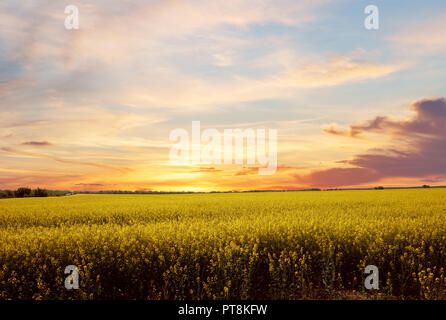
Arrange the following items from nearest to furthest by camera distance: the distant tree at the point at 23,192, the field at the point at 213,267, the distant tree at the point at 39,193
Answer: the field at the point at 213,267
the distant tree at the point at 23,192
the distant tree at the point at 39,193

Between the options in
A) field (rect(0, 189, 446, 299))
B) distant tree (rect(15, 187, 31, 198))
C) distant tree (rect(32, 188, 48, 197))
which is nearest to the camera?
field (rect(0, 189, 446, 299))

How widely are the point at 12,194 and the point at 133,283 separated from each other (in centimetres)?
8249

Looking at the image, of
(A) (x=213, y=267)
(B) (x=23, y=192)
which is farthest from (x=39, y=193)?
(A) (x=213, y=267)

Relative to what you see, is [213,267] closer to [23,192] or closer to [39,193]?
[39,193]

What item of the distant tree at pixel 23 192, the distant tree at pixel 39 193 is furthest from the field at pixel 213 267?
the distant tree at pixel 23 192

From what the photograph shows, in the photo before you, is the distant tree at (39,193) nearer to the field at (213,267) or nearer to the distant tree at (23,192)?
the distant tree at (23,192)

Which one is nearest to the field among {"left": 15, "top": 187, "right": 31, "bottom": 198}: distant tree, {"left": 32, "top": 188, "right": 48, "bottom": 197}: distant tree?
{"left": 32, "top": 188, "right": 48, "bottom": 197}: distant tree

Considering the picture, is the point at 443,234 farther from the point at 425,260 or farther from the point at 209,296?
the point at 209,296

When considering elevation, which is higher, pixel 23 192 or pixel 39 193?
pixel 23 192

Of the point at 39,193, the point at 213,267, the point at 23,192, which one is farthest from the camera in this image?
the point at 39,193

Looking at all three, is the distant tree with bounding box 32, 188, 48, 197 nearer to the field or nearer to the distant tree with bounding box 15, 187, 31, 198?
the distant tree with bounding box 15, 187, 31, 198
